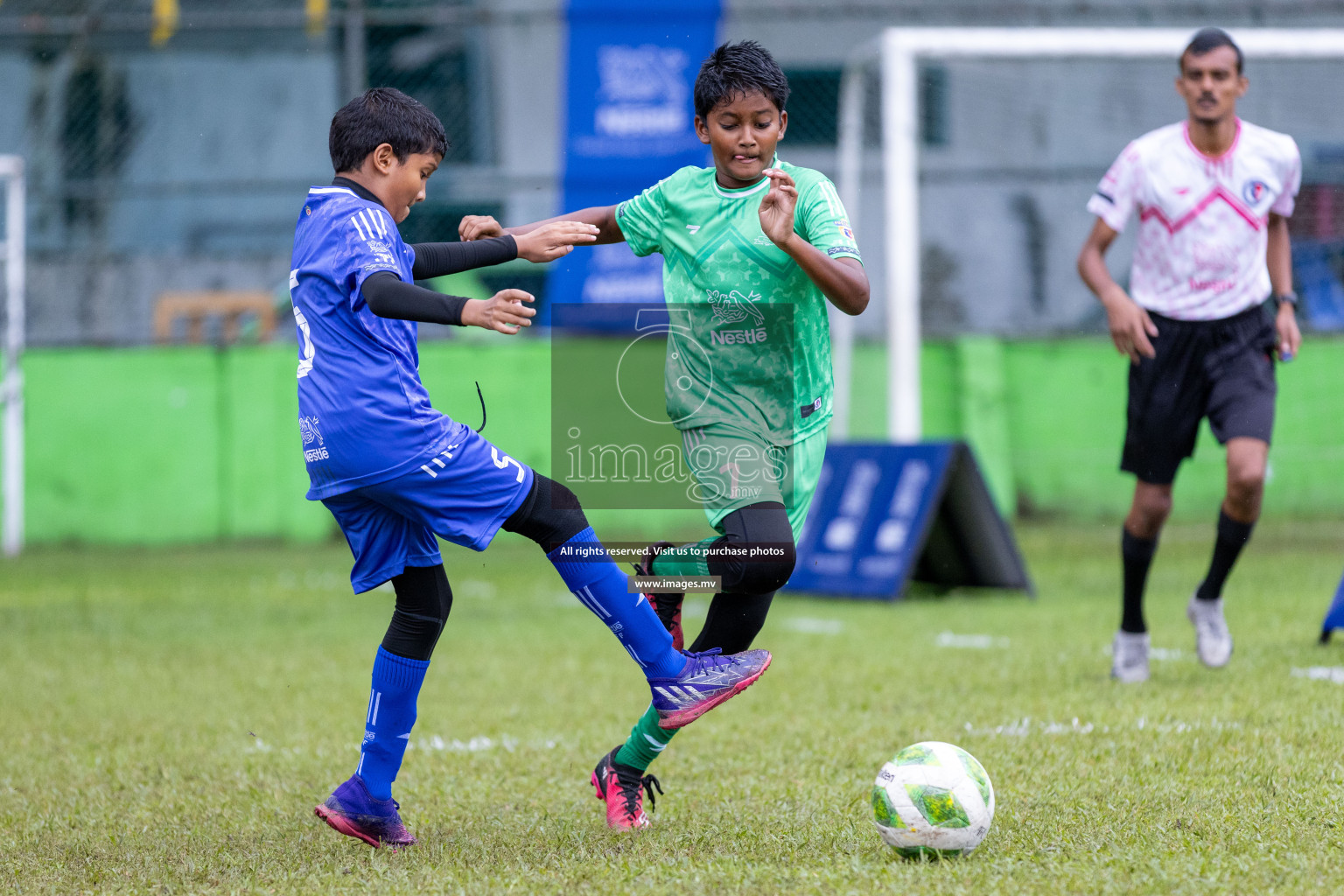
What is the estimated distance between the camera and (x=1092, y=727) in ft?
15.4

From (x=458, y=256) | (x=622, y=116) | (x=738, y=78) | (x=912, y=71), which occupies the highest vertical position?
(x=912, y=71)

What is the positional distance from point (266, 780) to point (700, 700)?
4.94 feet

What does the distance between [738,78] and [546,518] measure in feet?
3.79

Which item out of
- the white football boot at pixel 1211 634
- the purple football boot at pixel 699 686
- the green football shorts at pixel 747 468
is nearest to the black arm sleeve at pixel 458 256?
the green football shorts at pixel 747 468

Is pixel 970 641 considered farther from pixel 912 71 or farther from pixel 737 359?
pixel 912 71

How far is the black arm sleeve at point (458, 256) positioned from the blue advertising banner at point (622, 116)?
29.1 feet

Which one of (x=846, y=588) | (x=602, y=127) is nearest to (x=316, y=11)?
(x=602, y=127)

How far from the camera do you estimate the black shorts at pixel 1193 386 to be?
565 centimetres

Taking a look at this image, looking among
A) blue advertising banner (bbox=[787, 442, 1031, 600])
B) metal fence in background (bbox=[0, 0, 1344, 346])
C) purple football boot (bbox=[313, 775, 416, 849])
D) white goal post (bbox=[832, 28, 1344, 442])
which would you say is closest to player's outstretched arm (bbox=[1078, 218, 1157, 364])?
blue advertising banner (bbox=[787, 442, 1031, 600])

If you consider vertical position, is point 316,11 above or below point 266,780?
above

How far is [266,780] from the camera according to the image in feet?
14.5

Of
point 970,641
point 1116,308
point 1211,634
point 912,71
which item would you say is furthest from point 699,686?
point 912,71

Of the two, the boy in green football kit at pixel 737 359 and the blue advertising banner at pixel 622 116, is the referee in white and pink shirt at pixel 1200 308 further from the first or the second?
the blue advertising banner at pixel 622 116

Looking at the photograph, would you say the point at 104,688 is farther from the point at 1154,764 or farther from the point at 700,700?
the point at 1154,764
